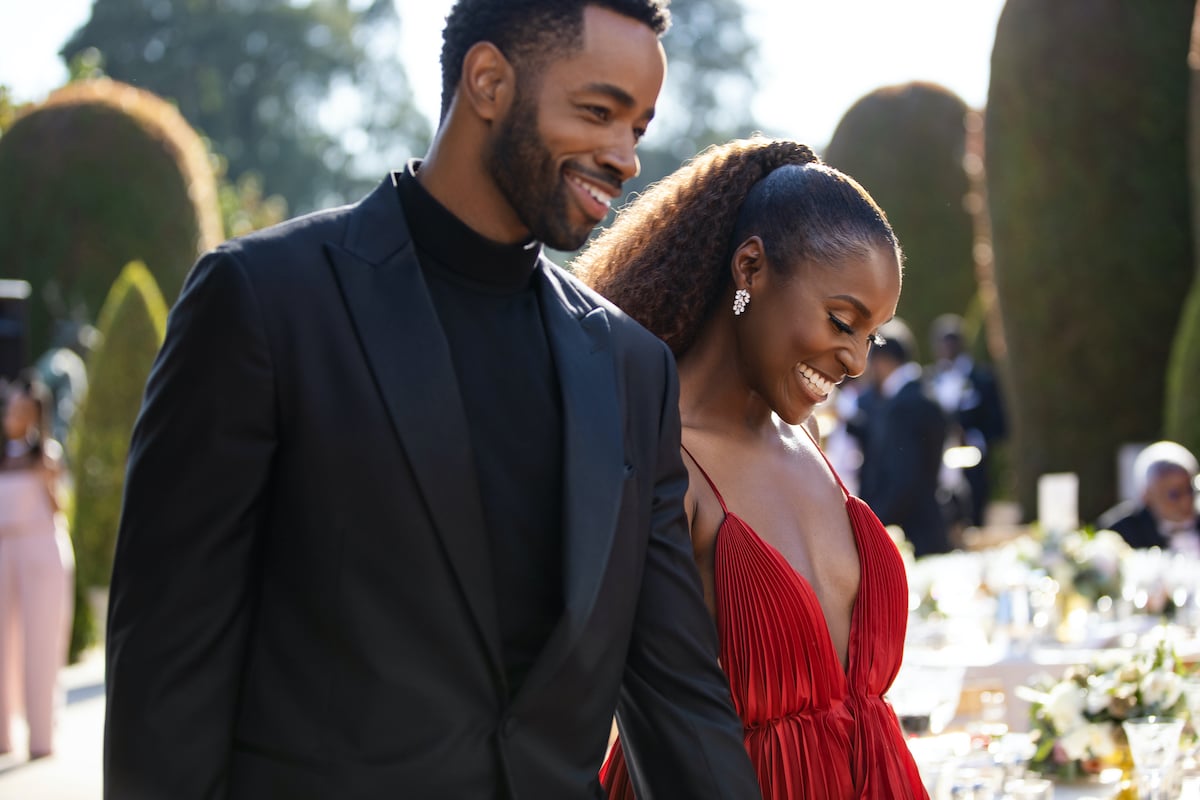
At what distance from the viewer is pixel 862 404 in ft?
36.8

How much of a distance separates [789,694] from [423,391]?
1062 millimetres

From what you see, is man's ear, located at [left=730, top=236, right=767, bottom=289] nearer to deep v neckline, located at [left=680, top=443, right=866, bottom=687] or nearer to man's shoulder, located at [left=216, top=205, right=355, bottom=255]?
deep v neckline, located at [left=680, top=443, right=866, bottom=687]

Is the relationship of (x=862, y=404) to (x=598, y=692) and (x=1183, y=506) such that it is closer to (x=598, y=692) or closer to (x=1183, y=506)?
(x=1183, y=506)

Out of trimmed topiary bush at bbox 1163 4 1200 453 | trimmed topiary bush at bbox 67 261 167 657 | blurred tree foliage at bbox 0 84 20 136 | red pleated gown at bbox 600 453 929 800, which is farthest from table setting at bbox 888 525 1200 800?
blurred tree foliage at bbox 0 84 20 136

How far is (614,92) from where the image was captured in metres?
2.04

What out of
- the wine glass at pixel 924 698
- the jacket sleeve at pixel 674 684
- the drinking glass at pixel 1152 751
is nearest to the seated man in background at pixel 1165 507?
the wine glass at pixel 924 698

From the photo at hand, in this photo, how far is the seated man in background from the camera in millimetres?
7430

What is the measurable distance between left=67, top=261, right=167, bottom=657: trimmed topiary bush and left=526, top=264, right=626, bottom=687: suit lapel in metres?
10.9

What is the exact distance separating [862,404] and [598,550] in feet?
30.9

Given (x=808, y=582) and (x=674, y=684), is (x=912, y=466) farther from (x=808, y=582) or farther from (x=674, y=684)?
(x=674, y=684)

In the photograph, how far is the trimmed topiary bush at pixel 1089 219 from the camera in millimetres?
13211

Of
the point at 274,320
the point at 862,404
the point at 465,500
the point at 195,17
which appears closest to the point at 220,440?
the point at 274,320

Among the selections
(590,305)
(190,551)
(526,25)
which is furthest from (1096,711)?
(190,551)

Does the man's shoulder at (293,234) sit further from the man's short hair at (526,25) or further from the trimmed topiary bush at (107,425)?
the trimmed topiary bush at (107,425)
